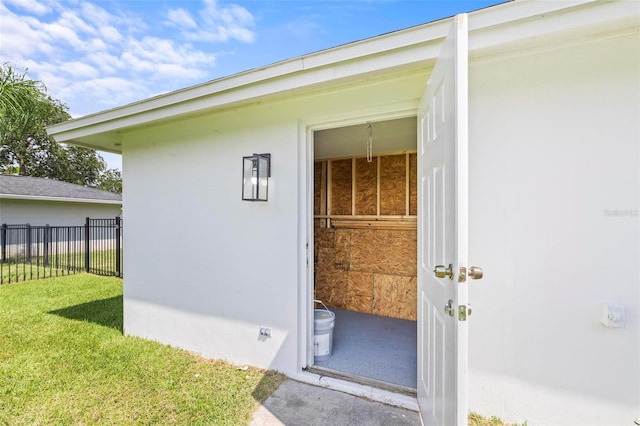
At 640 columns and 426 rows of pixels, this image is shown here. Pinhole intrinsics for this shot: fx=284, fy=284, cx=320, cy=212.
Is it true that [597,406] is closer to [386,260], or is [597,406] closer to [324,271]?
[386,260]

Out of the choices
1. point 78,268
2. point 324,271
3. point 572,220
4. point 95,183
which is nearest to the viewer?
point 572,220

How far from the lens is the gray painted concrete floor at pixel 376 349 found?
255 centimetres

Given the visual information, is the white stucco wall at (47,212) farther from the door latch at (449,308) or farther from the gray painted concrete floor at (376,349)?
the door latch at (449,308)

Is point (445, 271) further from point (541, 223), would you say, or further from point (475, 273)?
point (541, 223)

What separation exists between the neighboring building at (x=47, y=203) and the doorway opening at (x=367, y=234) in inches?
433

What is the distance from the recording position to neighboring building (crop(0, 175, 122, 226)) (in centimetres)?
955

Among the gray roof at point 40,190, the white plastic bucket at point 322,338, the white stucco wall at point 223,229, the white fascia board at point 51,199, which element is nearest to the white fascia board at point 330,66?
the white stucco wall at point 223,229

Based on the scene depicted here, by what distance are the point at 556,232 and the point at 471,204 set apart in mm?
499

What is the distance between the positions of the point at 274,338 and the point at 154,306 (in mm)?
1639

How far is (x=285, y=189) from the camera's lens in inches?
101

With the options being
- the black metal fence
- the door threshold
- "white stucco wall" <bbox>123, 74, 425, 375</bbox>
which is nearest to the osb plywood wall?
the door threshold

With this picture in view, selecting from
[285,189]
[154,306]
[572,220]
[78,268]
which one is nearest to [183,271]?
[154,306]

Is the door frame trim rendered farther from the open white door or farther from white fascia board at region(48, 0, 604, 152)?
the open white door

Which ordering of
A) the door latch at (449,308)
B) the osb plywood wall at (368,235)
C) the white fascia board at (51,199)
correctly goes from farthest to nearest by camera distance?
the white fascia board at (51,199), the osb plywood wall at (368,235), the door latch at (449,308)
